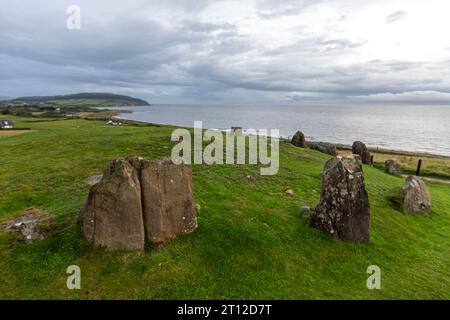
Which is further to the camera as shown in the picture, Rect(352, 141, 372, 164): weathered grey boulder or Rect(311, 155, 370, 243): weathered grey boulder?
Rect(352, 141, 372, 164): weathered grey boulder

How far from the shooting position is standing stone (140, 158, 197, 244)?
12945mm

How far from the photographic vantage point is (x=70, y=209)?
601 inches

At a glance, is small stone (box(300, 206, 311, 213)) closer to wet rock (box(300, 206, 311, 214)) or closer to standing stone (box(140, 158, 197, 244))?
wet rock (box(300, 206, 311, 214))

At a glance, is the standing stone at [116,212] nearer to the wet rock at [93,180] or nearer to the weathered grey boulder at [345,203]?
the wet rock at [93,180]

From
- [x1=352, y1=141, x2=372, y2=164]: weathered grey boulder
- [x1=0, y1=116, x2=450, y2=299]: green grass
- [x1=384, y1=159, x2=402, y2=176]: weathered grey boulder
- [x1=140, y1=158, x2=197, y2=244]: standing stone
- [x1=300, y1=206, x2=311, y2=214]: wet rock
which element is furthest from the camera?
[x1=352, y1=141, x2=372, y2=164]: weathered grey boulder

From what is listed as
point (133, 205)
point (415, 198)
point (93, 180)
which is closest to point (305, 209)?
point (133, 205)

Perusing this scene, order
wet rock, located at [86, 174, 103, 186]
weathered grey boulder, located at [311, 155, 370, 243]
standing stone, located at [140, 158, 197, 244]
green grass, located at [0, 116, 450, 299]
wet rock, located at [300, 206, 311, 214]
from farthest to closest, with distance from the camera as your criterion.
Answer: wet rock, located at [86, 174, 103, 186] → wet rock, located at [300, 206, 311, 214] → weathered grey boulder, located at [311, 155, 370, 243] → standing stone, located at [140, 158, 197, 244] → green grass, located at [0, 116, 450, 299]

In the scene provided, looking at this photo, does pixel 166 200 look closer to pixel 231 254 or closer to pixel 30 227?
pixel 231 254

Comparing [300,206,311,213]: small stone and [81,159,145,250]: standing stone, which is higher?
[81,159,145,250]: standing stone

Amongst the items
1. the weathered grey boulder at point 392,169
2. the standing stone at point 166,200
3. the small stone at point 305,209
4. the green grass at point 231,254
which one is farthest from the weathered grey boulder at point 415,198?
the weathered grey boulder at point 392,169

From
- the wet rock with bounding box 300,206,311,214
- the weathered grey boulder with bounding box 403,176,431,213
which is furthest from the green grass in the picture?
the weathered grey boulder with bounding box 403,176,431,213

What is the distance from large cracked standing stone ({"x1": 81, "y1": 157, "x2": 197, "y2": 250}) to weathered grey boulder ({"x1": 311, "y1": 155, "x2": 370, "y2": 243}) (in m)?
7.53
